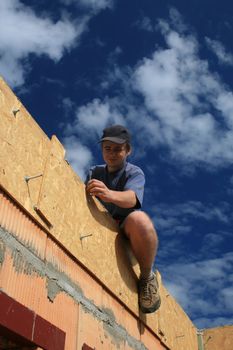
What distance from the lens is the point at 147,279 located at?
408 cm

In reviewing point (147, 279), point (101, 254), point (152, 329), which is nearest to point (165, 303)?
point (152, 329)

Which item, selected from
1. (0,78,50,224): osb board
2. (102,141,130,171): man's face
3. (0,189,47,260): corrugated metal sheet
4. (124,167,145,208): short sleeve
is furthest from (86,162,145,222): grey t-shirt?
(0,189,47,260): corrugated metal sheet

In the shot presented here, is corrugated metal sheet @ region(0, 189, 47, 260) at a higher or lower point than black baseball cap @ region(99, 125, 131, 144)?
lower

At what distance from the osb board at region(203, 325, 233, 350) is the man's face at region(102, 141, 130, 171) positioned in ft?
14.5

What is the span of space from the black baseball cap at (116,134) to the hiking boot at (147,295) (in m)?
1.30

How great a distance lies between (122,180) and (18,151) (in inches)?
64.7

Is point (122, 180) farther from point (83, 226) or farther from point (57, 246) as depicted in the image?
point (57, 246)

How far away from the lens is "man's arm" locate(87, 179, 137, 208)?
340 centimetres

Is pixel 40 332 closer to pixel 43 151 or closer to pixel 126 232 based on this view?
pixel 43 151

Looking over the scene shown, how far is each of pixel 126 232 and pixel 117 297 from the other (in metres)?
0.59

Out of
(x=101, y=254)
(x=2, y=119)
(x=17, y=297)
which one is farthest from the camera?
(x=101, y=254)

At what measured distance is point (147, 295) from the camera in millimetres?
4059

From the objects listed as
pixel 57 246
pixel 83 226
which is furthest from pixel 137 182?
pixel 57 246

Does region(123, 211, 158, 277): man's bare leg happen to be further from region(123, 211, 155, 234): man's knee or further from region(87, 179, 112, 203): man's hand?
region(87, 179, 112, 203): man's hand
